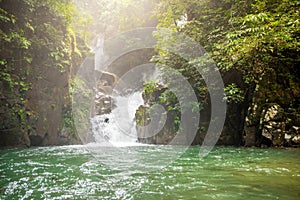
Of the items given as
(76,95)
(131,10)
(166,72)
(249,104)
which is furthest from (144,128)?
(131,10)

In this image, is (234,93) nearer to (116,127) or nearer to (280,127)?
(280,127)

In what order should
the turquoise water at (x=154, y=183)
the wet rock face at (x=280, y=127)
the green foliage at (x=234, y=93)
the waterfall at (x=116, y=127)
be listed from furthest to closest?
1. the waterfall at (x=116, y=127)
2. the wet rock face at (x=280, y=127)
3. the green foliage at (x=234, y=93)
4. the turquoise water at (x=154, y=183)

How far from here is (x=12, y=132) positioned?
8586 millimetres

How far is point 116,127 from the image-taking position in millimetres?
14977

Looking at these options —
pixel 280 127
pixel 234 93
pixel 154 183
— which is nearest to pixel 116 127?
pixel 234 93

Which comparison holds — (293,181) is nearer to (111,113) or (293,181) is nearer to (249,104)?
(249,104)

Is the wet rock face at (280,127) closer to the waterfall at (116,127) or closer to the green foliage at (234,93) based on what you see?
the green foliage at (234,93)

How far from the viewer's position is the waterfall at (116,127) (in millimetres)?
13697

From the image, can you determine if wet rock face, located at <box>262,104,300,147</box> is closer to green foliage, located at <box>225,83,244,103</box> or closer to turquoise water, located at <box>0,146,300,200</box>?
green foliage, located at <box>225,83,244,103</box>

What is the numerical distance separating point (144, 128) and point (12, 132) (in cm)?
672

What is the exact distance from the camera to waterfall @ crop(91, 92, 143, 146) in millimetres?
13697

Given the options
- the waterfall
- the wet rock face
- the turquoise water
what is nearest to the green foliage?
the wet rock face

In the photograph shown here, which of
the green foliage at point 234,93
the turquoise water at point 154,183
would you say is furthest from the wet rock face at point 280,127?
the turquoise water at point 154,183

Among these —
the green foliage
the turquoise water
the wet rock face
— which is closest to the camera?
the turquoise water
